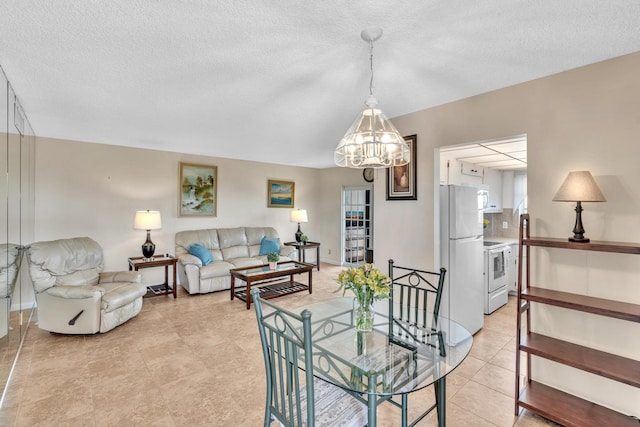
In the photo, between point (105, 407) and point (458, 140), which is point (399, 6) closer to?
point (458, 140)

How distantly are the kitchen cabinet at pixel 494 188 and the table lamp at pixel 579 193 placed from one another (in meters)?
2.68

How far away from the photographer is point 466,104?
104 inches

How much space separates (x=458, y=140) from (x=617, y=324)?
176cm

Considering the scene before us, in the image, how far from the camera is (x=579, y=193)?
1810 mm

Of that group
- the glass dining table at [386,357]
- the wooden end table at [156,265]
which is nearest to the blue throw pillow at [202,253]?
the wooden end table at [156,265]

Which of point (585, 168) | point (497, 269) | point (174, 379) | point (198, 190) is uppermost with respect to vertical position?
point (198, 190)

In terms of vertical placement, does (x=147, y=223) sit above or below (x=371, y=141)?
below

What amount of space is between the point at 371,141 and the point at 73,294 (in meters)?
3.45

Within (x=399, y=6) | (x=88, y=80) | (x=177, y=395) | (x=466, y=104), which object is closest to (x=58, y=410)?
(x=177, y=395)

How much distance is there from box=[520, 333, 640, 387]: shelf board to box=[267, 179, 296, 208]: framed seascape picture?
5.23 m

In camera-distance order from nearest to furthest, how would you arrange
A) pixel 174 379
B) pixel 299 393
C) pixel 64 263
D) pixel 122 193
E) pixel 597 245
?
pixel 299 393 < pixel 597 245 < pixel 174 379 < pixel 64 263 < pixel 122 193

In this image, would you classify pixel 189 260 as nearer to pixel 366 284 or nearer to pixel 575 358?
pixel 366 284

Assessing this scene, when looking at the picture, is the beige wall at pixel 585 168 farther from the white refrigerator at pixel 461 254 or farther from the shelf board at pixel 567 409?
the white refrigerator at pixel 461 254

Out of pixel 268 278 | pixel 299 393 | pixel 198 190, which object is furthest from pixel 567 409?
pixel 198 190
